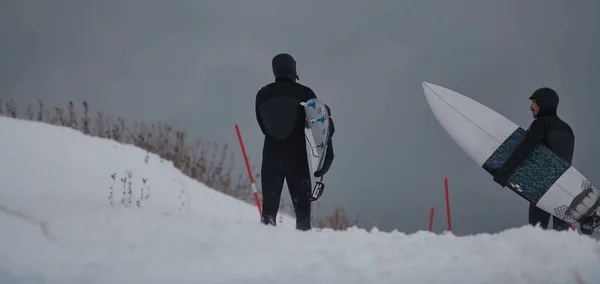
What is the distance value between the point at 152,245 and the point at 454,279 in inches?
70.3

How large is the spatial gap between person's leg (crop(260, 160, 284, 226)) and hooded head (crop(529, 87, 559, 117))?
8.86 ft

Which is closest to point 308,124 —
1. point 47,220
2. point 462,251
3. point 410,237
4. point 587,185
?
point 410,237

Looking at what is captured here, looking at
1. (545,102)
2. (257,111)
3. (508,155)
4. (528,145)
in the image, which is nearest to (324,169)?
(257,111)

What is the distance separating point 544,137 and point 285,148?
2.63m

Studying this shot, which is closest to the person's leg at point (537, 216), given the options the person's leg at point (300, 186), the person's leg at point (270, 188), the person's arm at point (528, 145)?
the person's arm at point (528, 145)

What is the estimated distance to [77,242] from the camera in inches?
135

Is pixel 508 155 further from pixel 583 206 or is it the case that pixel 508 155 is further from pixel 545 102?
pixel 583 206

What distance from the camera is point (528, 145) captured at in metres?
5.69

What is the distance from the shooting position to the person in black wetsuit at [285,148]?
521 centimetres

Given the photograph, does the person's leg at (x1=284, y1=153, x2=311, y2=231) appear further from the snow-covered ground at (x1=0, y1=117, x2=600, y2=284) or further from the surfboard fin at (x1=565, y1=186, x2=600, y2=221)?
the surfboard fin at (x1=565, y1=186, x2=600, y2=221)

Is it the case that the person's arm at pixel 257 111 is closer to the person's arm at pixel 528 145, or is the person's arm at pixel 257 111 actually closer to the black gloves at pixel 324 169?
the black gloves at pixel 324 169

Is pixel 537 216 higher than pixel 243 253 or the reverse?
higher

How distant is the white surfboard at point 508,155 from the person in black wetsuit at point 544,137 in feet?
0.27

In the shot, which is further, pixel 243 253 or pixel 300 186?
pixel 300 186
